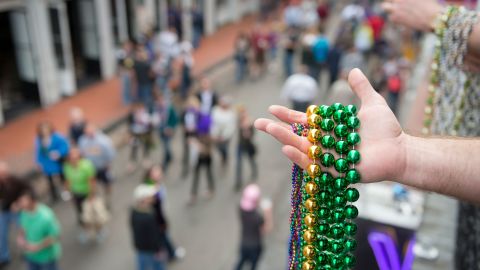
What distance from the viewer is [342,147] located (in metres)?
2.06

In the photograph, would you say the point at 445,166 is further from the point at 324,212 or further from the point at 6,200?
the point at 6,200

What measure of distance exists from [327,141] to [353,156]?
5.1 inches

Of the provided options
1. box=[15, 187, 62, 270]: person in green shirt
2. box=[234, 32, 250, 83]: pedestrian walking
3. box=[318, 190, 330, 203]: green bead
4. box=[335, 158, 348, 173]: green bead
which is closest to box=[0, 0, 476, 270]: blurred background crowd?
box=[15, 187, 62, 270]: person in green shirt

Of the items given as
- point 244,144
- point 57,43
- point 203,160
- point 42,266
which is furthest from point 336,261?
point 57,43

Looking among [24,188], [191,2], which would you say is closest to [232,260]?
[24,188]

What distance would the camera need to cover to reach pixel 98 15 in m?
15.5

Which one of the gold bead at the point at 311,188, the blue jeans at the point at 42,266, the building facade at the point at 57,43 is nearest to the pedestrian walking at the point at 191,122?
the blue jeans at the point at 42,266

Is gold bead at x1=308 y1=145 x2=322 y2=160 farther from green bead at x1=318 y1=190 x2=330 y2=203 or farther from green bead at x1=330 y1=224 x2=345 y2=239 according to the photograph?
green bead at x1=330 y1=224 x2=345 y2=239

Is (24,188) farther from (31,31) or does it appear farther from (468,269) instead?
(31,31)

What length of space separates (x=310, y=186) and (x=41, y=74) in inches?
510

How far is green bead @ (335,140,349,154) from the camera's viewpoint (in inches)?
81.1

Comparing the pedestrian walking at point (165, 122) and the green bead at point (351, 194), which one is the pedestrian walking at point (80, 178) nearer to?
the pedestrian walking at point (165, 122)

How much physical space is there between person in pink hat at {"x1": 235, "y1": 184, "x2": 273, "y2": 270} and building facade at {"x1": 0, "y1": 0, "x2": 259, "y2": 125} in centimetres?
843

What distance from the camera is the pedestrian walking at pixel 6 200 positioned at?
7.44 meters
